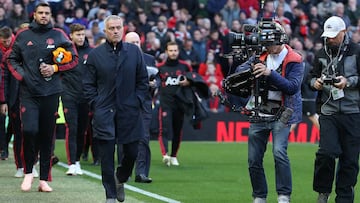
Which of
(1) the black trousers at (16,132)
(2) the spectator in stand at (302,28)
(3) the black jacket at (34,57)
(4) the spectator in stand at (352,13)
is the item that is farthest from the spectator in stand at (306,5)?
(3) the black jacket at (34,57)

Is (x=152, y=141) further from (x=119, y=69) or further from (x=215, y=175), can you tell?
(x=119, y=69)

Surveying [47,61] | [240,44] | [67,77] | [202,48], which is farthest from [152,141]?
[240,44]

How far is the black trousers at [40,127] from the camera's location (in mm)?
13547

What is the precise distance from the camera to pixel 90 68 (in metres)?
11.8

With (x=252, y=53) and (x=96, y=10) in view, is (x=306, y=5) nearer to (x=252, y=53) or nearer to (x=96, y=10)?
(x=96, y=10)

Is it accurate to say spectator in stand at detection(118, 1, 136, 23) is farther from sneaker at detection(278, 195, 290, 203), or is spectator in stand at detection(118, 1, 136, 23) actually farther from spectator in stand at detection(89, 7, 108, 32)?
sneaker at detection(278, 195, 290, 203)

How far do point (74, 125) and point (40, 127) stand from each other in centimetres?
359

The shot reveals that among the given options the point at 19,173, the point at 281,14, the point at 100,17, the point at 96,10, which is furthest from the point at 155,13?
the point at 19,173

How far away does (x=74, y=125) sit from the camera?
56.7 feet

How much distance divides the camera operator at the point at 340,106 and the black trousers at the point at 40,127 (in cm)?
351

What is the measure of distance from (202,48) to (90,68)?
17915 millimetres

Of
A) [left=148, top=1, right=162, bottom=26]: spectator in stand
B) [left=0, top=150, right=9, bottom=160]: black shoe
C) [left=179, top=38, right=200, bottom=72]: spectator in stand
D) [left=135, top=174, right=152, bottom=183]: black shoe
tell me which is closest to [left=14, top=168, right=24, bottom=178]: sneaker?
[left=135, top=174, right=152, bottom=183]: black shoe

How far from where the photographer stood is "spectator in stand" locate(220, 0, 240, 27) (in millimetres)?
31672

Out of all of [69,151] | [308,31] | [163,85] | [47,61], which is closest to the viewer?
[47,61]
